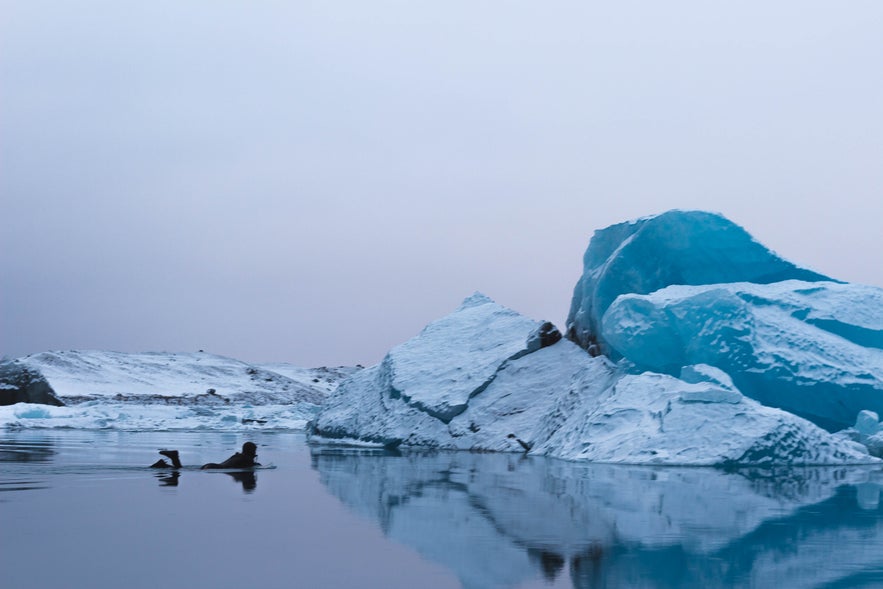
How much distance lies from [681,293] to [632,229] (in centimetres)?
269

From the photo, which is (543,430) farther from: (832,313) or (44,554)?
(44,554)

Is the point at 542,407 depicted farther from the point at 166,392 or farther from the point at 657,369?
the point at 166,392

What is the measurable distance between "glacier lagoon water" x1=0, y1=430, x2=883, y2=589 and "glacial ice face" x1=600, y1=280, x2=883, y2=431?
454 centimetres

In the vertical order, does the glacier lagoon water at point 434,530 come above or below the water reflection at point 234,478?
below

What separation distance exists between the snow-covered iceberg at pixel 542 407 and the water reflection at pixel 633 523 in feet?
4.40

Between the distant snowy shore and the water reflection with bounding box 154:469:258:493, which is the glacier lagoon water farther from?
the distant snowy shore

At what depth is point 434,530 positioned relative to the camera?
19.1 ft

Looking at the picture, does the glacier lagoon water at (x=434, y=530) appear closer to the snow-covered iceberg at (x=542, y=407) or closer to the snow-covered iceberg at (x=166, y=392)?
the snow-covered iceberg at (x=542, y=407)

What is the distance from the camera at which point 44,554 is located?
15.3 feet

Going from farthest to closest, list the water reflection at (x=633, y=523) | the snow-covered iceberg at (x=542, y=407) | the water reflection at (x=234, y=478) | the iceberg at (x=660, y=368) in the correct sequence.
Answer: the iceberg at (x=660, y=368)
the snow-covered iceberg at (x=542, y=407)
the water reflection at (x=234, y=478)
the water reflection at (x=633, y=523)

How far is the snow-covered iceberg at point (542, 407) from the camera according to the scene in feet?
42.2

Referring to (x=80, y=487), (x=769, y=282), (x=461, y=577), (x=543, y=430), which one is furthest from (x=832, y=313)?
(x=461, y=577)

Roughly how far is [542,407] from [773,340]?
453cm

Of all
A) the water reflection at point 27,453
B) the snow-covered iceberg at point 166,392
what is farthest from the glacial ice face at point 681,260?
the snow-covered iceberg at point 166,392
